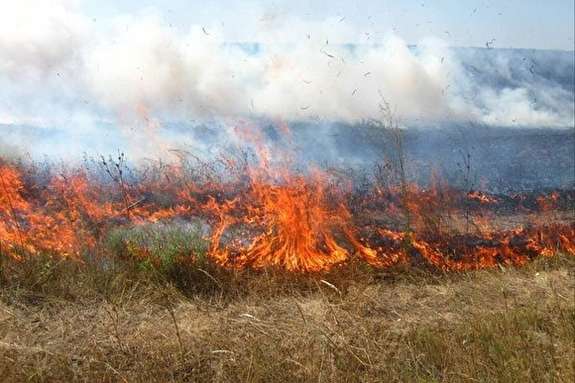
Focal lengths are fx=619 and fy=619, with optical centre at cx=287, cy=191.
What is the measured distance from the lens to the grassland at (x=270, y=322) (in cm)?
553

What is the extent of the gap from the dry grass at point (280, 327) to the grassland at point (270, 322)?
0.02 m

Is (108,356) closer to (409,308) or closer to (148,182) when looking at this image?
(409,308)

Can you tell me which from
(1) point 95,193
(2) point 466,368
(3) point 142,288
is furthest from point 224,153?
(2) point 466,368

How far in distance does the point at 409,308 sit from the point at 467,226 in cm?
439

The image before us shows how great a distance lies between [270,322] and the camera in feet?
A: 21.5

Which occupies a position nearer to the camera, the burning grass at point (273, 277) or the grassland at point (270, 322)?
the grassland at point (270, 322)

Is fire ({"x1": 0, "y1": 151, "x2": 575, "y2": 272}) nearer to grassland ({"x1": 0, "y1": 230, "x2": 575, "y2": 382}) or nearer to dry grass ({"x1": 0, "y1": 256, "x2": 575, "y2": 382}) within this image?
grassland ({"x1": 0, "y1": 230, "x2": 575, "y2": 382})

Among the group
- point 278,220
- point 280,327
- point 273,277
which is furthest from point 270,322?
point 278,220

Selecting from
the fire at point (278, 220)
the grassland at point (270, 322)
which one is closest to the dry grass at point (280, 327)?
the grassland at point (270, 322)

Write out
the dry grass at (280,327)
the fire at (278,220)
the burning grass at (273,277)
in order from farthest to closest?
1. the fire at (278,220)
2. the burning grass at (273,277)
3. the dry grass at (280,327)

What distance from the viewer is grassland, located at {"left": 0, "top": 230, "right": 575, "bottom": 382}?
553cm

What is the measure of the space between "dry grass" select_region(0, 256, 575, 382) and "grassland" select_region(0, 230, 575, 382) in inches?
0.8

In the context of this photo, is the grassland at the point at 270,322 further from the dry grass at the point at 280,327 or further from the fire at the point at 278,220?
the fire at the point at 278,220

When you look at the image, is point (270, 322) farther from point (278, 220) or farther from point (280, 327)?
point (278, 220)
